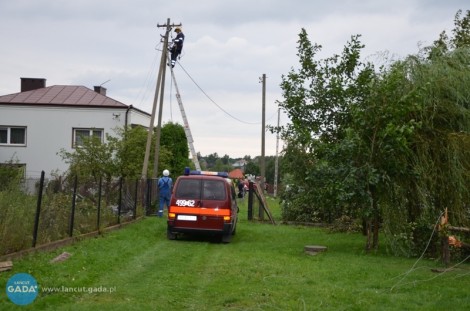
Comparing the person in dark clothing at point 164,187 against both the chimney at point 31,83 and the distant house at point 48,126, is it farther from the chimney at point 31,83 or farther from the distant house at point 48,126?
the chimney at point 31,83

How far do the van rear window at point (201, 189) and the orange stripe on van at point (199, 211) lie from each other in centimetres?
34

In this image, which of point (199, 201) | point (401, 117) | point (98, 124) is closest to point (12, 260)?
point (199, 201)

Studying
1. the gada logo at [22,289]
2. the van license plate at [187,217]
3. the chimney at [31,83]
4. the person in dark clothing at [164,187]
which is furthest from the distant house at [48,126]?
the gada logo at [22,289]

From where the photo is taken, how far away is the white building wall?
116 feet

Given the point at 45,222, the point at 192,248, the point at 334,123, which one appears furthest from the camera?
the point at 334,123

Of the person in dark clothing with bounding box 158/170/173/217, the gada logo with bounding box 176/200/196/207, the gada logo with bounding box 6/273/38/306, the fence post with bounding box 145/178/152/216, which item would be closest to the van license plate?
the gada logo with bounding box 176/200/196/207

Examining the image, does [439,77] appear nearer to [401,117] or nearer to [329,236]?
[401,117]

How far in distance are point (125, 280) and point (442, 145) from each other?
26.0 feet

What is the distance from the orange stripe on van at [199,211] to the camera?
16516 millimetres

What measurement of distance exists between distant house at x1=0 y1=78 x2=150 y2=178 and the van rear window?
19.0 meters

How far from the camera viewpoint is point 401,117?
13.6 metres

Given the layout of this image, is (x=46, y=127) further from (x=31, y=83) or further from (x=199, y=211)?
(x=199, y=211)

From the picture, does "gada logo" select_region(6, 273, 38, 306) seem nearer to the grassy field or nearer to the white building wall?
the grassy field

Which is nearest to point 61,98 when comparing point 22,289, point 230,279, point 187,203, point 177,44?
point 177,44
